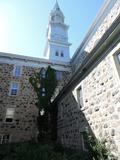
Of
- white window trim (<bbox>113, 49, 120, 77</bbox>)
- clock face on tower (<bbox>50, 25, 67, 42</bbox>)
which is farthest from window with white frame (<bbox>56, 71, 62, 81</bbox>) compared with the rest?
white window trim (<bbox>113, 49, 120, 77</bbox>)

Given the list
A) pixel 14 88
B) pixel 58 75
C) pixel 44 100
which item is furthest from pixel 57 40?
pixel 44 100

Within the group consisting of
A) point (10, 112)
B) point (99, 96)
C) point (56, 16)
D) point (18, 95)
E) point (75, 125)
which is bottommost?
point (75, 125)

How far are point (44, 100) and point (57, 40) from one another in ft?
49.7

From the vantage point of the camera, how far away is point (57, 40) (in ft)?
85.1

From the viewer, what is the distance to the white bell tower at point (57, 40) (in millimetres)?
24516

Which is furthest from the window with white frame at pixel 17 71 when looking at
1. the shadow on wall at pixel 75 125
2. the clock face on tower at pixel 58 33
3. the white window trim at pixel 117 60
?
the white window trim at pixel 117 60

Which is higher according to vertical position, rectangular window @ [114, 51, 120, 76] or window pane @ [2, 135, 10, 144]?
rectangular window @ [114, 51, 120, 76]

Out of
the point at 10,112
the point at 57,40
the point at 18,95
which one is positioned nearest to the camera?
the point at 10,112

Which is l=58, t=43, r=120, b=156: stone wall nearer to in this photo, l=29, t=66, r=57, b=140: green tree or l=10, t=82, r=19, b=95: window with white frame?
l=29, t=66, r=57, b=140: green tree

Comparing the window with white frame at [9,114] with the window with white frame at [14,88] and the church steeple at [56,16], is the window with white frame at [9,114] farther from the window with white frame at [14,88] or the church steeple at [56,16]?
the church steeple at [56,16]

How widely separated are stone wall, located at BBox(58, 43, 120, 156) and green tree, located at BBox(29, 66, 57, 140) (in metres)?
3.74

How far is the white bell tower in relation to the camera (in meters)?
24.5

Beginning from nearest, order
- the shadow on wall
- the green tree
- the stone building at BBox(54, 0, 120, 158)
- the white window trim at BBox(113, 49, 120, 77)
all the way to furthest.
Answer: the stone building at BBox(54, 0, 120, 158) → the white window trim at BBox(113, 49, 120, 77) → the shadow on wall → the green tree

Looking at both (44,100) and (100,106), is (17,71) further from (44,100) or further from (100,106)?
(100,106)
